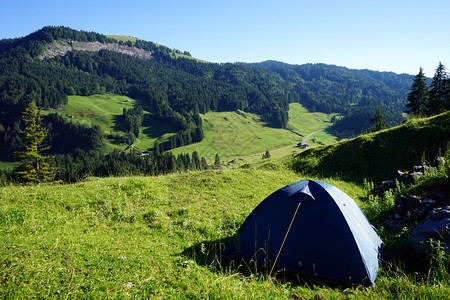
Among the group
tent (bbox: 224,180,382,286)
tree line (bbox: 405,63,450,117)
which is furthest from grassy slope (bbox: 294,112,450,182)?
tree line (bbox: 405,63,450,117)

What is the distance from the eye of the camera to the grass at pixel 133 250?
550 centimetres

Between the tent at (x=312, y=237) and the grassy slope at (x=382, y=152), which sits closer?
the tent at (x=312, y=237)

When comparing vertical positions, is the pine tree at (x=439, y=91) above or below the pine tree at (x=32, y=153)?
above

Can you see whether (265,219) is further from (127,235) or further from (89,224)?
(89,224)

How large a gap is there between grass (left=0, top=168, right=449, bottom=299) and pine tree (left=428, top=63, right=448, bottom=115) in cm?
6545

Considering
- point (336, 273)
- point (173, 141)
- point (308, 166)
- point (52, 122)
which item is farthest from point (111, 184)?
point (52, 122)

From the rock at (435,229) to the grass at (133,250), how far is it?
1.50 meters

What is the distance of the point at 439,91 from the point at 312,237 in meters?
74.3

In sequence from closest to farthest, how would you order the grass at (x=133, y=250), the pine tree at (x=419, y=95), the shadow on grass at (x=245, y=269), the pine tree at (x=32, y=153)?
the grass at (x=133, y=250) < the shadow on grass at (x=245, y=269) < the pine tree at (x=32, y=153) < the pine tree at (x=419, y=95)

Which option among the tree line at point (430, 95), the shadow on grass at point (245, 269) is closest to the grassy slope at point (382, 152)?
the shadow on grass at point (245, 269)

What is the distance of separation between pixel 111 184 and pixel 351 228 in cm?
1221

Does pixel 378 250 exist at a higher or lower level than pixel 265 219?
lower

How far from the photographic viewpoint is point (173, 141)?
188m

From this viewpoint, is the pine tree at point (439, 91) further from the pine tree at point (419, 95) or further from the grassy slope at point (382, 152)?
the grassy slope at point (382, 152)
